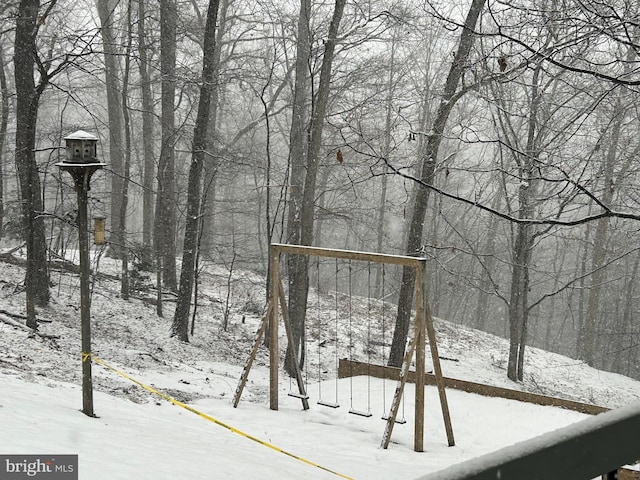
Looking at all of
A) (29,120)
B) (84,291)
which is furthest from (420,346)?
(29,120)

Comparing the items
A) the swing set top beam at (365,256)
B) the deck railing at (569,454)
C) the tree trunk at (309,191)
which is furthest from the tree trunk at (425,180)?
the deck railing at (569,454)

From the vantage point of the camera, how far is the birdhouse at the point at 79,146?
5695 millimetres

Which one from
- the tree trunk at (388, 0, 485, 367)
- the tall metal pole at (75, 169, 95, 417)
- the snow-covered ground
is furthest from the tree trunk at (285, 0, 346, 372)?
the tall metal pole at (75, 169, 95, 417)

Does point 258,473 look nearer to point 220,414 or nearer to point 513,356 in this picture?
point 220,414

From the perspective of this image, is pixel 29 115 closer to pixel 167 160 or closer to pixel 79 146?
pixel 79 146

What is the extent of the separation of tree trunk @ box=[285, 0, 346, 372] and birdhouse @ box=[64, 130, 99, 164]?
575 centimetres

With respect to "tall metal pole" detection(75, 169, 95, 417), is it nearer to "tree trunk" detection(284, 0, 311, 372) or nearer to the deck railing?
the deck railing

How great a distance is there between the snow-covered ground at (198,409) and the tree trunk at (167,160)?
170 cm

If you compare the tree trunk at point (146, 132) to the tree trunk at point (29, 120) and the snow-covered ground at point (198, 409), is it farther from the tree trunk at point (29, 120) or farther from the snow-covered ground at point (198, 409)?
the tree trunk at point (29, 120)

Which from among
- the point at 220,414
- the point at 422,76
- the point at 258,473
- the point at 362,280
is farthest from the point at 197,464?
the point at 362,280

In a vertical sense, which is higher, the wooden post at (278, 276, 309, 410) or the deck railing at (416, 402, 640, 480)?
the deck railing at (416, 402, 640, 480)

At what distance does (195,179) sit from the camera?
1200 centimetres

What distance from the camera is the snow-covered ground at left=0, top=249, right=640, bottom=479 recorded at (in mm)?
5011

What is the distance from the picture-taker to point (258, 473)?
16.4ft
